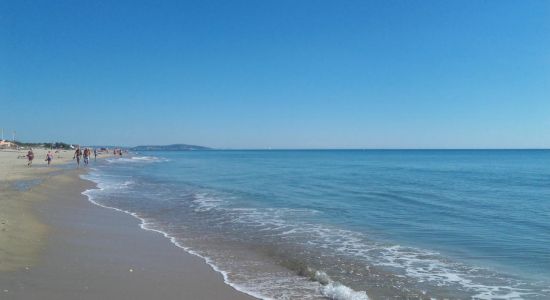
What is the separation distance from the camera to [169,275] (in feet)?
27.8

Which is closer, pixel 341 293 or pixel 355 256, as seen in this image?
pixel 341 293

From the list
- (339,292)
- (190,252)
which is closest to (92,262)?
(190,252)

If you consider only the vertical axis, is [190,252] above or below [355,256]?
above

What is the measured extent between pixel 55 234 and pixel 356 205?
520 inches

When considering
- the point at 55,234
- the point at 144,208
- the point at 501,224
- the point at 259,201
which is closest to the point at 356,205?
the point at 259,201

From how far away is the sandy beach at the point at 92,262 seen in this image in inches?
284

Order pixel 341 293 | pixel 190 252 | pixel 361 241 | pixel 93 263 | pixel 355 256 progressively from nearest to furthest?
pixel 341 293
pixel 93 263
pixel 190 252
pixel 355 256
pixel 361 241

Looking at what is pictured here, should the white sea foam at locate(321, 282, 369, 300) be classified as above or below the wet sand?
below

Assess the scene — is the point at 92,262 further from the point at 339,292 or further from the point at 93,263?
the point at 339,292

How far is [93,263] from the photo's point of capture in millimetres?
8922

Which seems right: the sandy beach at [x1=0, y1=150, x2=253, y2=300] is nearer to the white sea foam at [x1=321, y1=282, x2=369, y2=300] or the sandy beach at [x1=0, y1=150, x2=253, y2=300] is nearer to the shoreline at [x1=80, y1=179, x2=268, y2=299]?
the shoreline at [x1=80, y1=179, x2=268, y2=299]

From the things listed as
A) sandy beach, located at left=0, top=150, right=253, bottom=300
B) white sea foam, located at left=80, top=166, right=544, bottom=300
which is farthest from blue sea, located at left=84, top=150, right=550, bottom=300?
sandy beach, located at left=0, top=150, right=253, bottom=300

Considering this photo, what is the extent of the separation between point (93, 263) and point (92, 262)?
0.10 meters

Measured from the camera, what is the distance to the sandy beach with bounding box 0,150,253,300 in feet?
23.7
